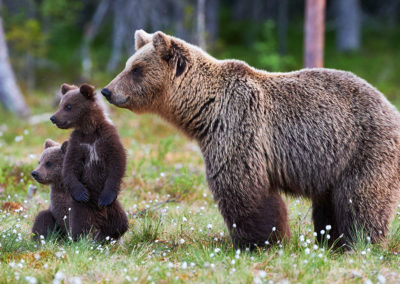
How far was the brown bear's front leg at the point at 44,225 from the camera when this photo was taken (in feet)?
18.0

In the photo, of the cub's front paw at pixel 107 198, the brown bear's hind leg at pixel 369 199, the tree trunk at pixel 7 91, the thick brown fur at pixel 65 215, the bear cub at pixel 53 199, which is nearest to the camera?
the brown bear's hind leg at pixel 369 199

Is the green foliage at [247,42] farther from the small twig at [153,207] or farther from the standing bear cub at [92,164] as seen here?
the standing bear cub at [92,164]

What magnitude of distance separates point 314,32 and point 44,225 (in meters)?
8.85

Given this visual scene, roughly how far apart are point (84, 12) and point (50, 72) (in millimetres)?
6596

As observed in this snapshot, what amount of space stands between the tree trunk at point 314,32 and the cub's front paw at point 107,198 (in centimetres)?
830

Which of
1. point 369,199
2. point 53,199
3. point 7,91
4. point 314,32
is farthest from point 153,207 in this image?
point 7,91

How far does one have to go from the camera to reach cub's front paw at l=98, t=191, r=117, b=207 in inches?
202

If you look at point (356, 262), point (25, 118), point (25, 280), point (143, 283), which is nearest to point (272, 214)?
point (356, 262)

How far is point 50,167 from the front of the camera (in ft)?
18.8

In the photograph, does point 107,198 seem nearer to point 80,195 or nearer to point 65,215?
point 80,195

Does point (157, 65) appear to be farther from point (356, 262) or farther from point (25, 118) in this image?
point (25, 118)

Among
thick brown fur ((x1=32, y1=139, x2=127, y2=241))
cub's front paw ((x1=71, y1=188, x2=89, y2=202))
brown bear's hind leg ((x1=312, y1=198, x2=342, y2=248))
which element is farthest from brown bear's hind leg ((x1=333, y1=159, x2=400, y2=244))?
cub's front paw ((x1=71, y1=188, x2=89, y2=202))

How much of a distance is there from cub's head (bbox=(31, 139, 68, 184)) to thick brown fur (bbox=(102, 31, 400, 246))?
3.36 ft

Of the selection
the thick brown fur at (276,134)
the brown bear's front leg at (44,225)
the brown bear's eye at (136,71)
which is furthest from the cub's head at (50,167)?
the brown bear's eye at (136,71)
